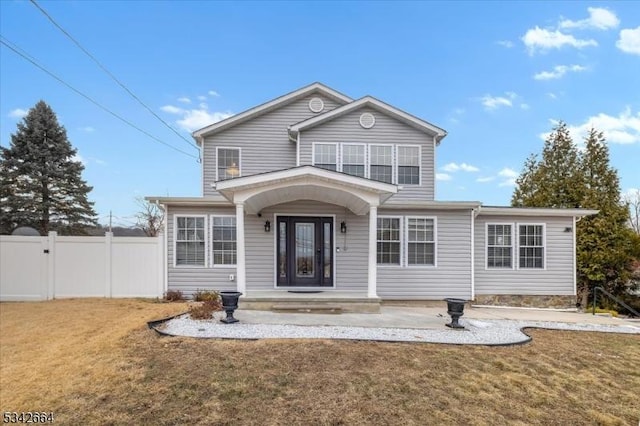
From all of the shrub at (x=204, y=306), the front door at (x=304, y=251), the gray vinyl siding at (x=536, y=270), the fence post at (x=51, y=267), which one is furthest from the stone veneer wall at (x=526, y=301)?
the fence post at (x=51, y=267)

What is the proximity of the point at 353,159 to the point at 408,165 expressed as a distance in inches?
70.4

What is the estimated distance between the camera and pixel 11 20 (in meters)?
8.64

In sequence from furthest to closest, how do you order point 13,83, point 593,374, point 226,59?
point 226,59 → point 13,83 → point 593,374

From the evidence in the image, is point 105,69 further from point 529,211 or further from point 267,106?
point 529,211

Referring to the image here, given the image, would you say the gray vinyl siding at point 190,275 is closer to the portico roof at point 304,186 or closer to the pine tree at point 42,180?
the portico roof at point 304,186

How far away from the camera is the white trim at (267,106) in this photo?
11.5 meters

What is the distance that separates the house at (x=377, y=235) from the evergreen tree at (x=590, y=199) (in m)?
3.89

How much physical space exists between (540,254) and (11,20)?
51.4 feet

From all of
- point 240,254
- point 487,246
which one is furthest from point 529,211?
point 240,254

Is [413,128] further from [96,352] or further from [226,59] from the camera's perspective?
[96,352]

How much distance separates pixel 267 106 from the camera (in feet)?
38.8

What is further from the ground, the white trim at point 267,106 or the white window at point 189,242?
the white trim at point 267,106

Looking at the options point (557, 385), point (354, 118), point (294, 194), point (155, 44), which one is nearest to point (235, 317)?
point (294, 194)

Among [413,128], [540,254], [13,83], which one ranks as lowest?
[540,254]
